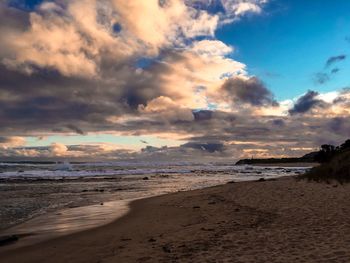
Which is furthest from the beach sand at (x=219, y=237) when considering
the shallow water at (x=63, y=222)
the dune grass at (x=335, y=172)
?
the dune grass at (x=335, y=172)

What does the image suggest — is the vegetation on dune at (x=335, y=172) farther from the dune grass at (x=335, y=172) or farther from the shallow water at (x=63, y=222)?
the shallow water at (x=63, y=222)

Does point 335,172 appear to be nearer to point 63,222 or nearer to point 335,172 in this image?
point 335,172

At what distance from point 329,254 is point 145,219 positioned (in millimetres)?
9143

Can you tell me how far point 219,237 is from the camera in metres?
11.1

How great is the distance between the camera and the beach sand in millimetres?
9023

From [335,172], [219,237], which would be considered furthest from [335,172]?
[219,237]

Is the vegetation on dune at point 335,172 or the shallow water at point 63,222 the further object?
the vegetation on dune at point 335,172

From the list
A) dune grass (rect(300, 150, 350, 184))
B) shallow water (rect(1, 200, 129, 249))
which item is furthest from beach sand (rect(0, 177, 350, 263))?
dune grass (rect(300, 150, 350, 184))

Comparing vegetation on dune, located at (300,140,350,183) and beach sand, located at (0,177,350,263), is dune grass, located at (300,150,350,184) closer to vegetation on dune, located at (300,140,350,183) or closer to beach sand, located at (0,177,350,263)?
vegetation on dune, located at (300,140,350,183)

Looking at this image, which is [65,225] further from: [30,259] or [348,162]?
[348,162]

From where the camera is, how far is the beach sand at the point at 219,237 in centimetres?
902

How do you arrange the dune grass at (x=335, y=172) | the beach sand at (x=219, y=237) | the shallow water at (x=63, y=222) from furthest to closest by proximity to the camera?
the dune grass at (x=335, y=172)
the shallow water at (x=63, y=222)
the beach sand at (x=219, y=237)

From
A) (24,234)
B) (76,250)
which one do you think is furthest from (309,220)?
(24,234)

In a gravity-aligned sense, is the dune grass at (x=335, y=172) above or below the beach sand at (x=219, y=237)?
above
